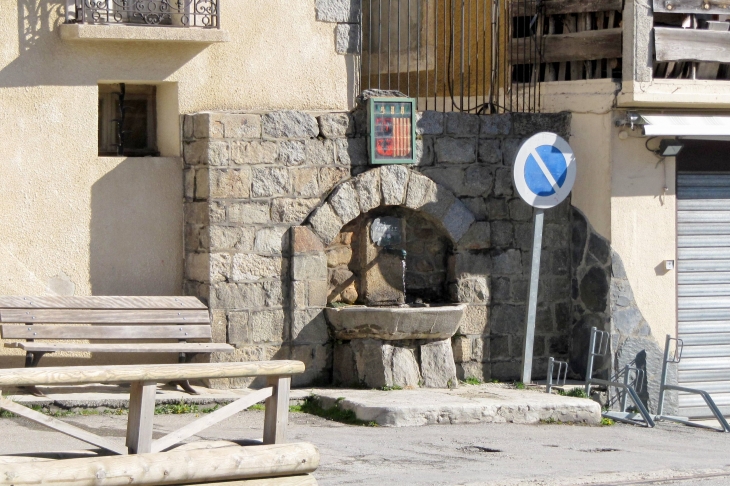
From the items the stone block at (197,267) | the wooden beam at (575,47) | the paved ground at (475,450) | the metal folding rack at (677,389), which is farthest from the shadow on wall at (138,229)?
the metal folding rack at (677,389)

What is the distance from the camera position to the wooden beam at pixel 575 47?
1041 cm

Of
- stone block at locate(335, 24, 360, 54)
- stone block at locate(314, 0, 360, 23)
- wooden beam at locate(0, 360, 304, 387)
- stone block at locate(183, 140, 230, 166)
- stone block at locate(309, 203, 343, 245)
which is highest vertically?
stone block at locate(314, 0, 360, 23)

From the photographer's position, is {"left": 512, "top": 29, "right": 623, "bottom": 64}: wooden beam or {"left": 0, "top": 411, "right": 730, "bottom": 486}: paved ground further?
{"left": 512, "top": 29, "right": 623, "bottom": 64}: wooden beam

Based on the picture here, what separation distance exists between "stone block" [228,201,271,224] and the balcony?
134cm

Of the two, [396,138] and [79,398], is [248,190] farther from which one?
[79,398]

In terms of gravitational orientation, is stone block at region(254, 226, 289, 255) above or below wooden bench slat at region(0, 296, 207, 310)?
above

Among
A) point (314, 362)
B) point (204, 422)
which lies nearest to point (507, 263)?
point (314, 362)

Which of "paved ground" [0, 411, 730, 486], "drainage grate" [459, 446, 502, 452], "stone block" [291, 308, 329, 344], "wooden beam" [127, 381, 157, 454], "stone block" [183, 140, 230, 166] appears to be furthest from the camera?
"stone block" [291, 308, 329, 344]

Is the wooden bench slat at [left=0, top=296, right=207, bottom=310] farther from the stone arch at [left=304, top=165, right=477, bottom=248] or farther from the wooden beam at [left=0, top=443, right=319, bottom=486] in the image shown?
the wooden beam at [left=0, top=443, right=319, bottom=486]

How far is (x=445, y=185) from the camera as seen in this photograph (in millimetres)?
10203

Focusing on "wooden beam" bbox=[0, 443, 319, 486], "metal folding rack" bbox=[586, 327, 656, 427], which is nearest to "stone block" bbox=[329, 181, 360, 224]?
"metal folding rack" bbox=[586, 327, 656, 427]

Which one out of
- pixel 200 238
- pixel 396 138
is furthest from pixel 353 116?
pixel 200 238

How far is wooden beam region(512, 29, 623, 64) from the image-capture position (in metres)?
10.4

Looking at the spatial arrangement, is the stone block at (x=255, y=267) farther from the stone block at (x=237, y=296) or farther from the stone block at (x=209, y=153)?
the stone block at (x=209, y=153)
